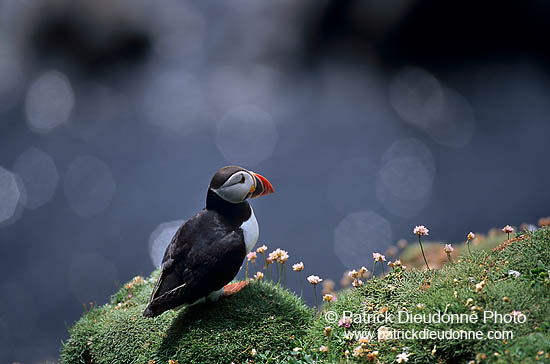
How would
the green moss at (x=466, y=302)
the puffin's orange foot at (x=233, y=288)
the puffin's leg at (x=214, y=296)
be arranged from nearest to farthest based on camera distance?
the green moss at (x=466, y=302), the puffin's leg at (x=214, y=296), the puffin's orange foot at (x=233, y=288)

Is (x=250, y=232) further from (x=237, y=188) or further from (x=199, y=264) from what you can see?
(x=199, y=264)

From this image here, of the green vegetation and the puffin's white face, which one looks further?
the puffin's white face

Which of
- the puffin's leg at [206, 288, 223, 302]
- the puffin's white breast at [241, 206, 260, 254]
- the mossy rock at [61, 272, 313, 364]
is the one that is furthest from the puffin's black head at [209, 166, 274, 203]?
the mossy rock at [61, 272, 313, 364]

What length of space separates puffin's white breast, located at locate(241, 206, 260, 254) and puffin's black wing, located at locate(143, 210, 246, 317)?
0.06 metres

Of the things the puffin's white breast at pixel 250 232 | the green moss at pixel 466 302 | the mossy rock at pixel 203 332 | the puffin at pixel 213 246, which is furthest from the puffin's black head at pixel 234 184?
the green moss at pixel 466 302

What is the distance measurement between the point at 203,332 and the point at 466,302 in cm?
197

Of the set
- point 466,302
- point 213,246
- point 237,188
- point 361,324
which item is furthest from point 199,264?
point 466,302

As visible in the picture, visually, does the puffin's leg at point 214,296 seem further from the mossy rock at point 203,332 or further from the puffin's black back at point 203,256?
the puffin's black back at point 203,256

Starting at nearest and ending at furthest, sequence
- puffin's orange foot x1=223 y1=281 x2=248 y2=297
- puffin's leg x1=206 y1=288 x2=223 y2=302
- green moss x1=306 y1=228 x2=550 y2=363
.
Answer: green moss x1=306 y1=228 x2=550 y2=363 < puffin's leg x1=206 y1=288 x2=223 y2=302 < puffin's orange foot x1=223 y1=281 x2=248 y2=297

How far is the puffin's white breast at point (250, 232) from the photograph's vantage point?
3205 millimetres

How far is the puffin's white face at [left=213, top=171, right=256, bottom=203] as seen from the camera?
321cm

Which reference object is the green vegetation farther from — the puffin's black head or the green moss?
the puffin's black head

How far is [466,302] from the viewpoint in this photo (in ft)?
8.03

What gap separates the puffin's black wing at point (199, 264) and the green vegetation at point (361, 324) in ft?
1.21
